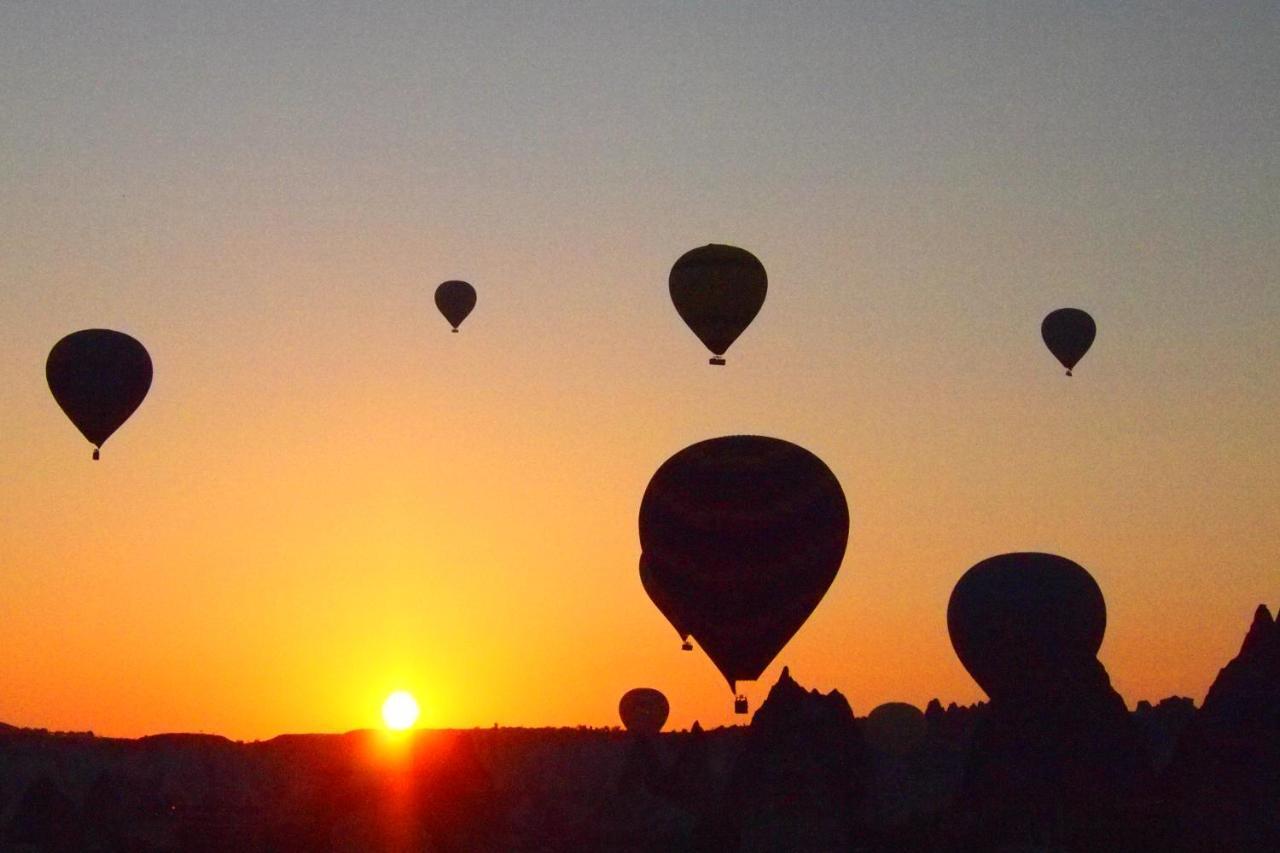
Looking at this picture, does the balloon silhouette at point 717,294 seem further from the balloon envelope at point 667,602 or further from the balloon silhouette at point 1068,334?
the balloon silhouette at point 1068,334

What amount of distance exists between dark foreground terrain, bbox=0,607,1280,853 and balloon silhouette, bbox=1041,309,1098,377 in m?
7.66

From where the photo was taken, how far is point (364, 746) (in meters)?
94.9

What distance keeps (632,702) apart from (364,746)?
22.6m

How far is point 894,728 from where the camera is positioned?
81000mm

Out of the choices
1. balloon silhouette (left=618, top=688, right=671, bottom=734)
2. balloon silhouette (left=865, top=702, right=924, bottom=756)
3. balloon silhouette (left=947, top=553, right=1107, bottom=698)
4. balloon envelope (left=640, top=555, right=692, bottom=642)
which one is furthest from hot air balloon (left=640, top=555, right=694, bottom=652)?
balloon silhouette (left=865, top=702, right=924, bottom=756)

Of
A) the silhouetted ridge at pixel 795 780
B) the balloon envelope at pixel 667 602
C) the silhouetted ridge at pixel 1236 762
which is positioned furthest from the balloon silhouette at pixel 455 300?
the silhouetted ridge at pixel 1236 762

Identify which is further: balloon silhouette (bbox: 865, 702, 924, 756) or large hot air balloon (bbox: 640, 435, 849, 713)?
balloon silhouette (bbox: 865, 702, 924, 756)

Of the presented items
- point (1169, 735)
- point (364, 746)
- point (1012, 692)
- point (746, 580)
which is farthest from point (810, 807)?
point (364, 746)

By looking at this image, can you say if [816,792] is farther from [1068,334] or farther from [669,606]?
[669,606]

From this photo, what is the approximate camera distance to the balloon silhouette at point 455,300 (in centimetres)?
5266

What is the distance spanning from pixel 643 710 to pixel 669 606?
112 ft

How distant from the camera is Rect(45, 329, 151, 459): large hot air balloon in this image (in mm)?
45594

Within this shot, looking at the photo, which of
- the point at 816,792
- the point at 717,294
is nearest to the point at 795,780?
the point at 816,792

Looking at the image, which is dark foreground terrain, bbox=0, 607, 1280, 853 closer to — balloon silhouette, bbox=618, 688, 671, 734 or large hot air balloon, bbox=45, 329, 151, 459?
balloon silhouette, bbox=618, 688, 671, 734
